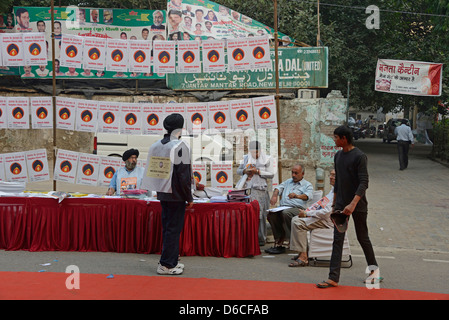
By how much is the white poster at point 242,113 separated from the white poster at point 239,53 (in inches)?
21.9

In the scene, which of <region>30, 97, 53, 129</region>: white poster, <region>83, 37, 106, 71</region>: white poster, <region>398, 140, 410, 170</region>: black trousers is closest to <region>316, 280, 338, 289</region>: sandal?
<region>83, 37, 106, 71</region>: white poster

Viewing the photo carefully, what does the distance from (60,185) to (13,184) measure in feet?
26.7

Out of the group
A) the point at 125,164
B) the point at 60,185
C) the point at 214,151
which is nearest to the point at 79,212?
the point at 125,164

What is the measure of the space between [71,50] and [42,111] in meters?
1.10

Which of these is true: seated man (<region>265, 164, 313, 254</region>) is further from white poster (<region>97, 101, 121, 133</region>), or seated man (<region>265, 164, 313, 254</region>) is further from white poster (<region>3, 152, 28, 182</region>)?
white poster (<region>3, 152, 28, 182</region>)

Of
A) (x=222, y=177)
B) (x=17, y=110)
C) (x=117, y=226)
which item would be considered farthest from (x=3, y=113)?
(x=222, y=177)

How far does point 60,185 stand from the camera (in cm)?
1656

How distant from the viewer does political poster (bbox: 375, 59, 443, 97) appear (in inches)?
752

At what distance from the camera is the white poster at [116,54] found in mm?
9234

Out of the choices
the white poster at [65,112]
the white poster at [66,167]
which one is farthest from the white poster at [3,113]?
the white poster at [66,167]

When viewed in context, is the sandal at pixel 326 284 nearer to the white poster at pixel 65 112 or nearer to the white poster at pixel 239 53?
the white poster at pixel 239 53

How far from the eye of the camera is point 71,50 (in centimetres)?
916

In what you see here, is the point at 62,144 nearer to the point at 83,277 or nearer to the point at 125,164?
the point at 125,164

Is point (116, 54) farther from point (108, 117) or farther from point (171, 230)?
point (171, 230)
